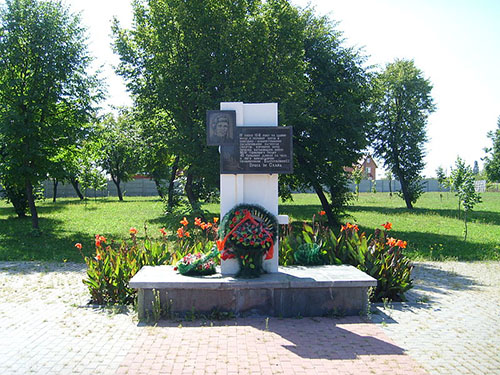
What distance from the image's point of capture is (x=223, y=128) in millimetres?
7547

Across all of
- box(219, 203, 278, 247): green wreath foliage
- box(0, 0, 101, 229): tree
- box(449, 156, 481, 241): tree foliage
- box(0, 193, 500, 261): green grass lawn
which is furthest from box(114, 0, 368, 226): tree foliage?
box(219, 203, 278, 247): green wreath foliage

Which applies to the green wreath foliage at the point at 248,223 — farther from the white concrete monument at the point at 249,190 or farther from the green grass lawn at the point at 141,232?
the green grass lawn at the point at 141,232

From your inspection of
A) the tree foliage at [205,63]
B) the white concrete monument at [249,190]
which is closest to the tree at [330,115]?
the tree foliage at [205,63]

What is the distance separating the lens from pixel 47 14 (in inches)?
617

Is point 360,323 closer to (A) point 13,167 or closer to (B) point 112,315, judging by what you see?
(B) point 112,315

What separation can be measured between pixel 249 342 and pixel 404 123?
29.4 m

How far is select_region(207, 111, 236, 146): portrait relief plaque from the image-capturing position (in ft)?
24.7

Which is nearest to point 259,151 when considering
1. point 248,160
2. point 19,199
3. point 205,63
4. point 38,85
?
point 248,160

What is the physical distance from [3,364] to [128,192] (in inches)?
1890

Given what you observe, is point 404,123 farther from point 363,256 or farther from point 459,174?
point 363,256

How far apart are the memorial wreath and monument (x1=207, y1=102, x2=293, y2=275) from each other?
250 mm

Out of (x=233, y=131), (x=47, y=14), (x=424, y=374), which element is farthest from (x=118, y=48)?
(x=424, y=374)

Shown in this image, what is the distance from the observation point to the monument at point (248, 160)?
7.41 metres

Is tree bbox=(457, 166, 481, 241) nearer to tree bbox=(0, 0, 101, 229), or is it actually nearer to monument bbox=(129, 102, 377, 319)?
monument bbox=(129, 102, 377, 319)
